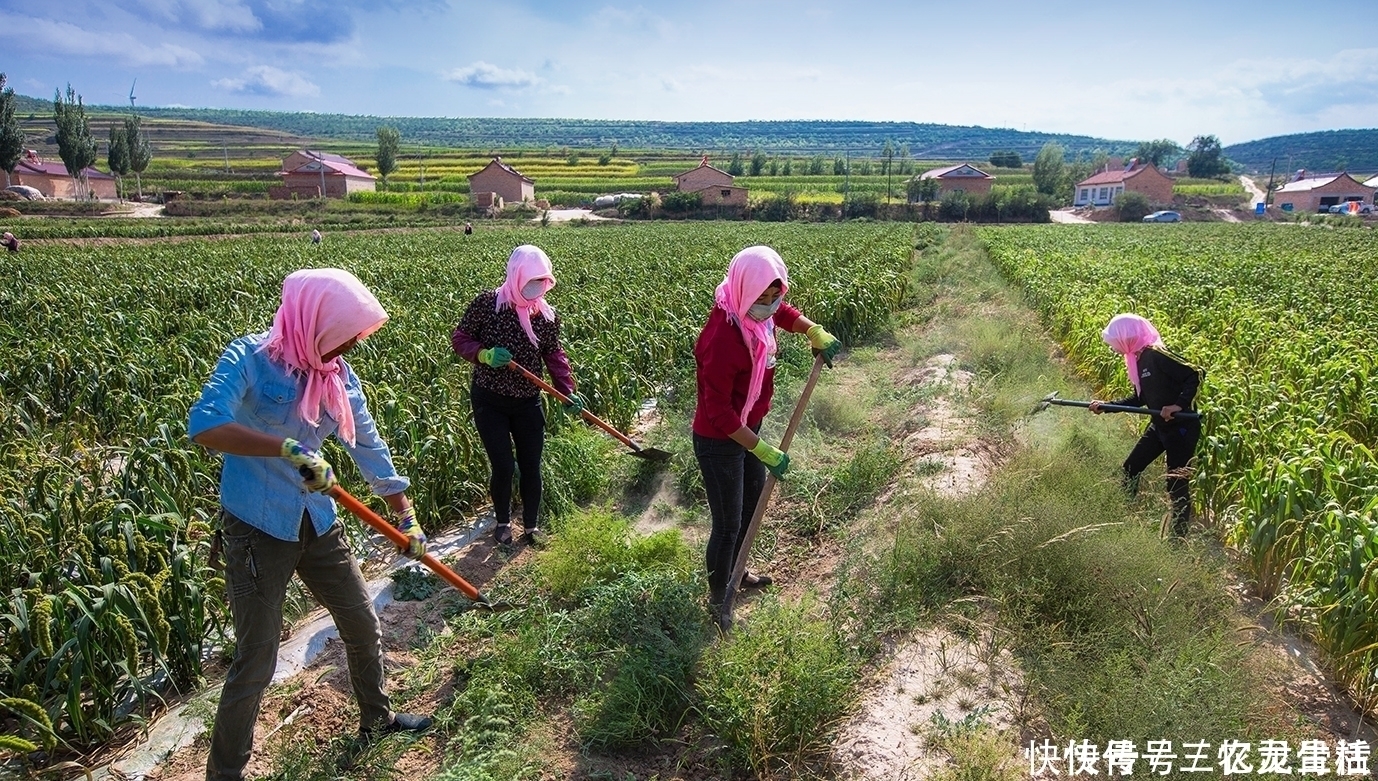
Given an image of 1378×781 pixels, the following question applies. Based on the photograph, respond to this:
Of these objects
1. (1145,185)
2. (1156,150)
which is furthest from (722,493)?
(1156,150)

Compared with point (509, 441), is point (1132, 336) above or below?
above

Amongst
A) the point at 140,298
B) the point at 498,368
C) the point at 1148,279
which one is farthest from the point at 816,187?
the point at 498,368

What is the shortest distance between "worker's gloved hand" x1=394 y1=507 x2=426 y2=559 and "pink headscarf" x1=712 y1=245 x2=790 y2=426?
165 cm

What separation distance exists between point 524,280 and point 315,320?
91.8 inches

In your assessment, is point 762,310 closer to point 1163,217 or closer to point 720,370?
point 720,370

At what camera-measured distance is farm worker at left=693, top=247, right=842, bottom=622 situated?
356cm

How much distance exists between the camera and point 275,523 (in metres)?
2.62

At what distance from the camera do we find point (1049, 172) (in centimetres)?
8394

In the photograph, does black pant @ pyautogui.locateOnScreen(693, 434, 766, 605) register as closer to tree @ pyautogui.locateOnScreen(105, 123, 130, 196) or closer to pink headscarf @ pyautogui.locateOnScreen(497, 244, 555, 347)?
pink headscarf @ pyautogui.locateOnScreen(497, 244, 555, 347)

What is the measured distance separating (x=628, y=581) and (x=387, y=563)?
1862 mm

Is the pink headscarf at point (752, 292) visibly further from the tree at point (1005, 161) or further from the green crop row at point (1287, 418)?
the tree at point (1005, 161)

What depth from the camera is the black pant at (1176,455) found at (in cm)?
493

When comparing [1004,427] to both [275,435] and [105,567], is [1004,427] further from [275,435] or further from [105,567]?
[105,567]

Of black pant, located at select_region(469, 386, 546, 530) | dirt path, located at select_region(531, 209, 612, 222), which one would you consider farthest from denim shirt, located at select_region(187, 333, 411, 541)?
dirt path, located at select_region(531, 209, 612, 222)
